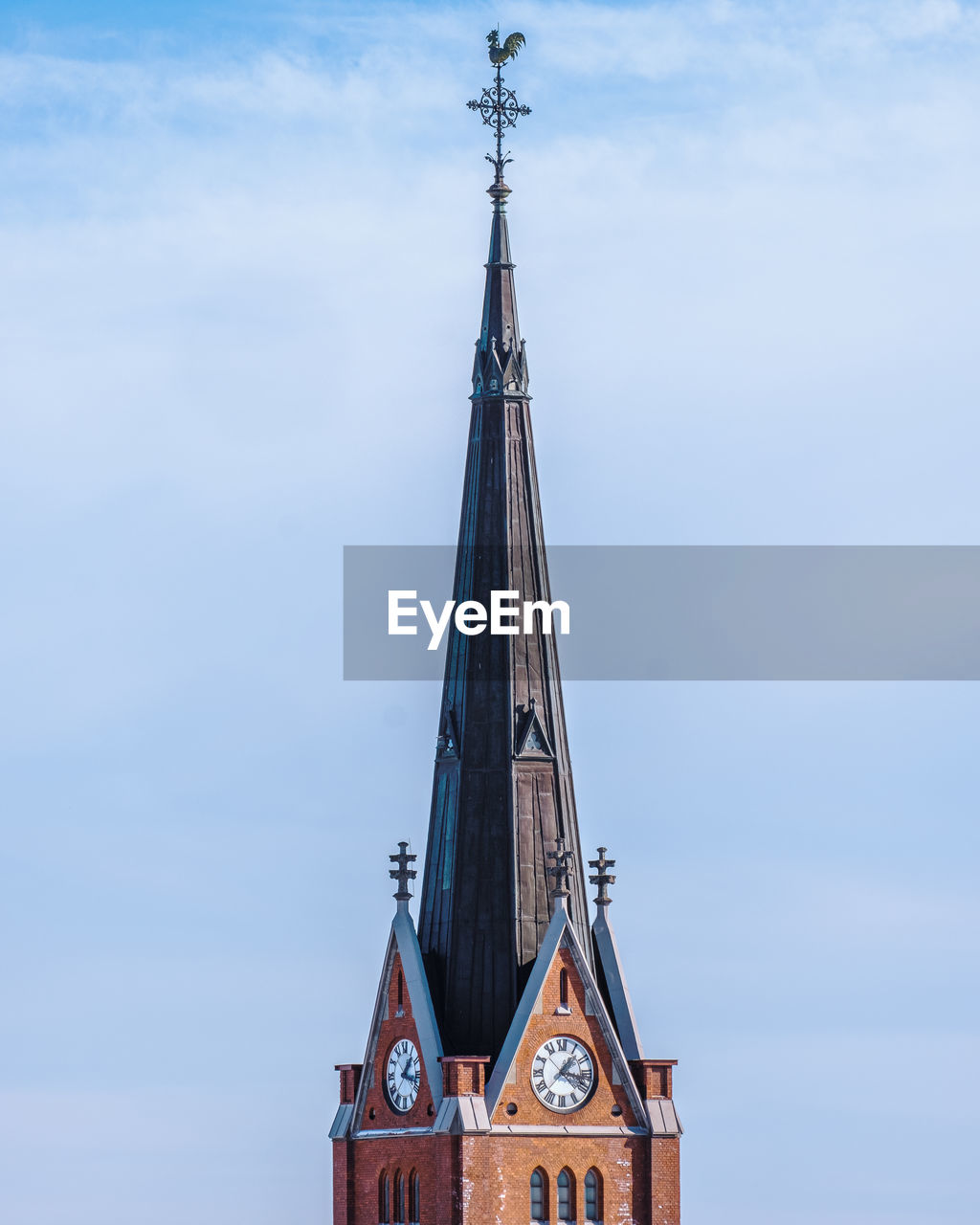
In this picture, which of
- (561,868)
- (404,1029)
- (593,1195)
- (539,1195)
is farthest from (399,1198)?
(561,868)

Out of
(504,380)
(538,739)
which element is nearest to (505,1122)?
(538,739)

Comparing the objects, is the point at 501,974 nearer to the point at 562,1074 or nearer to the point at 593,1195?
the point at 562,1074

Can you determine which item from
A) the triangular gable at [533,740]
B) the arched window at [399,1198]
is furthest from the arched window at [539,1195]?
the triangular gable at [533,740]

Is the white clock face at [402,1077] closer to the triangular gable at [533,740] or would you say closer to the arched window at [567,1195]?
the arched window at [567,1195]

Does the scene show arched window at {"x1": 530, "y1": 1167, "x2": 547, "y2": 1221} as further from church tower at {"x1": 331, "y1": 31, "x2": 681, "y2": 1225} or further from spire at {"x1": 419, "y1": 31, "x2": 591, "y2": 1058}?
spire at {"x1": 419, "y1": 31, "x2": 591, "y2": 1058}

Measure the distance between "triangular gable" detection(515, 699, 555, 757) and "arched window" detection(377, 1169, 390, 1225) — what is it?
11.4m

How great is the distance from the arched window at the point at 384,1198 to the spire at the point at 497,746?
399cm

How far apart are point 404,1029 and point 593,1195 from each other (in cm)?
649

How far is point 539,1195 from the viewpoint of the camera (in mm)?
112000

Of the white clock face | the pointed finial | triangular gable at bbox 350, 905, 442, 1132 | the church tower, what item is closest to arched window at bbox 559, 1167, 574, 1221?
the church tower

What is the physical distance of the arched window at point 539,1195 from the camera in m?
112

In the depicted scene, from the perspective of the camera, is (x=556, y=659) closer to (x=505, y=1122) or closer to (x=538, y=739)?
(x=538, y=739)

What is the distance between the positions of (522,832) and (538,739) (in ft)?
8.52

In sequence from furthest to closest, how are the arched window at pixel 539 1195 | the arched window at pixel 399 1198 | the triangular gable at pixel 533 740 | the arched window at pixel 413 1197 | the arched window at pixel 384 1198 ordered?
the triangular gable at pixel 533 740 → the arched window at pixel 384 1198 → the arched window at pixel 399 1198 → the arched window at pixel 413 1197 → the arched window at pixel 539 1195
